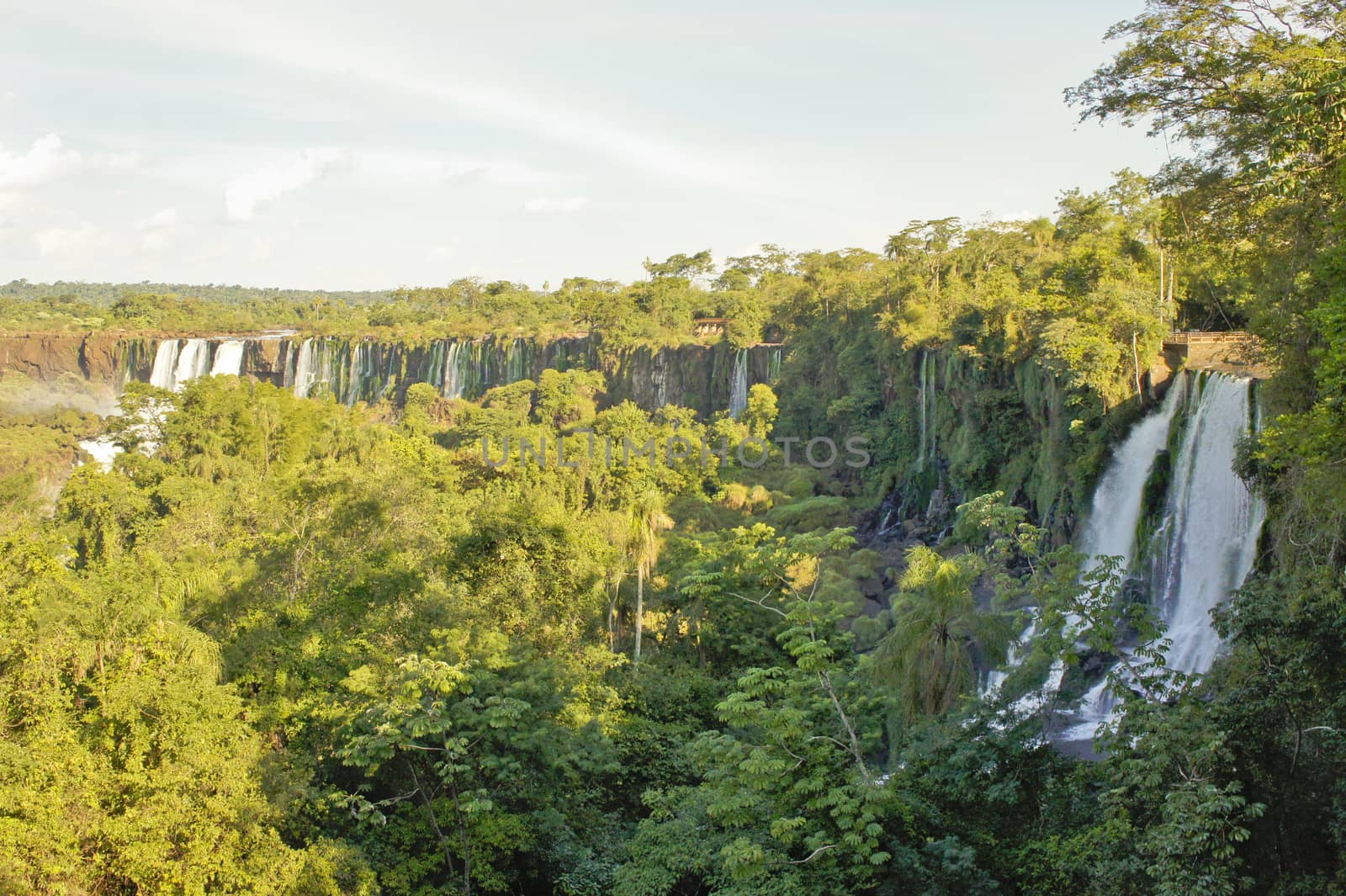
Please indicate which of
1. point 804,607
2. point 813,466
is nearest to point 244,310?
point 813,466

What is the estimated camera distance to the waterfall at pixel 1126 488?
68.4ft

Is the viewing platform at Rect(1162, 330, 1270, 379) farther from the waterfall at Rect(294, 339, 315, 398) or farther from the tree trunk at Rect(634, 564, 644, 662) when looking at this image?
the waterfall at Rect(294, 339, 315, 398)

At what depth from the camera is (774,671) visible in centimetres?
1242

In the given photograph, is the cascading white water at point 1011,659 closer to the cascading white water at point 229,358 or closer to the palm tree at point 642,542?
the palm tree at point 642,542

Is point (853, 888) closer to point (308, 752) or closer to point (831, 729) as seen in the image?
point (831, 729)

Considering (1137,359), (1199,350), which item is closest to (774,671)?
(1137,359)

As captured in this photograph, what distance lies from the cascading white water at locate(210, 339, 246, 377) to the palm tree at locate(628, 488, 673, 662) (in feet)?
150

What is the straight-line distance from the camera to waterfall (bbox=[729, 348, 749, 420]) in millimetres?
44750

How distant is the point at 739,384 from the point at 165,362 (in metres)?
35.2

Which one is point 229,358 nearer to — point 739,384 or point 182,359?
point 182,359

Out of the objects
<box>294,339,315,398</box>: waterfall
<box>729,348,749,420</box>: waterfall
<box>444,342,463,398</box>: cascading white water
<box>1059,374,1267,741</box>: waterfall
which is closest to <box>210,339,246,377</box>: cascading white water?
<box>294,339,315,398</box>: waterfall

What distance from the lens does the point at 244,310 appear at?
80.6m

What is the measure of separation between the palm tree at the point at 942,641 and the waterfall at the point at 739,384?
1212 inches

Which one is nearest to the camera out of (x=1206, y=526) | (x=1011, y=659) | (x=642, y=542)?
(x=1206, y=526)
